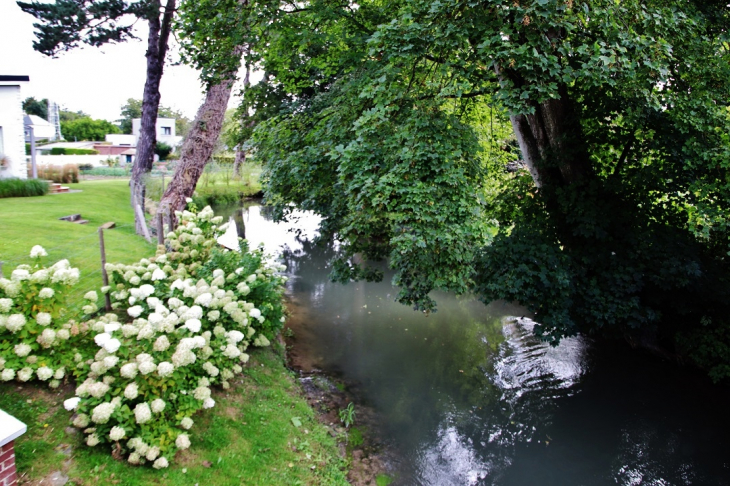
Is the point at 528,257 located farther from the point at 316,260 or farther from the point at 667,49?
the point at 316,260

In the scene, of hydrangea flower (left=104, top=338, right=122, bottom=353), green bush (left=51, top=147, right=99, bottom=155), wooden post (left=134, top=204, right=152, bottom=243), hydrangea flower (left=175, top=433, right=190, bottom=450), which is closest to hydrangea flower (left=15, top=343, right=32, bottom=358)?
hydrangea flower (left=104, top=338, right=122, bottom=353)

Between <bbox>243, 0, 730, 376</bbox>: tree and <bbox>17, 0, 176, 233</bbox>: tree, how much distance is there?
625 centimetres

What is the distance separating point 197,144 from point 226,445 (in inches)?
393

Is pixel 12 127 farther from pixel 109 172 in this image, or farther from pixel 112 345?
pixel 112 345

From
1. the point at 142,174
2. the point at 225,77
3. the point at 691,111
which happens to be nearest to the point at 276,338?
the point at 225,77

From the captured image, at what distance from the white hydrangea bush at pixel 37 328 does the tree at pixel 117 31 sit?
807 centimetres

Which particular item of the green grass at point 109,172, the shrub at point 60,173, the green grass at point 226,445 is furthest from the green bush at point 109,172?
the green grass at point 226,445

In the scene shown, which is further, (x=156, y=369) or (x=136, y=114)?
(x=136, y=114)

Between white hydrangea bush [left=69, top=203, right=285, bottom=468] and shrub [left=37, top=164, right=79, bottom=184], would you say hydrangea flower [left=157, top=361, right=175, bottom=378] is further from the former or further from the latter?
shrub [left=37, top=164, right=79, bottom=184]

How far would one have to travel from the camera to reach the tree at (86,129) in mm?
65062

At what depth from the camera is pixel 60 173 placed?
21.0 meters

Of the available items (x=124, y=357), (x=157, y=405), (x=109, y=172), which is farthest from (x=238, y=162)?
(x=157, y=405)

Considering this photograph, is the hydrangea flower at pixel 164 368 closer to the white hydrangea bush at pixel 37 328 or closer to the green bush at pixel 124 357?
the green bush at pixel 124 357

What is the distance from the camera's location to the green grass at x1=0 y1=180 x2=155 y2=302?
312 inches
